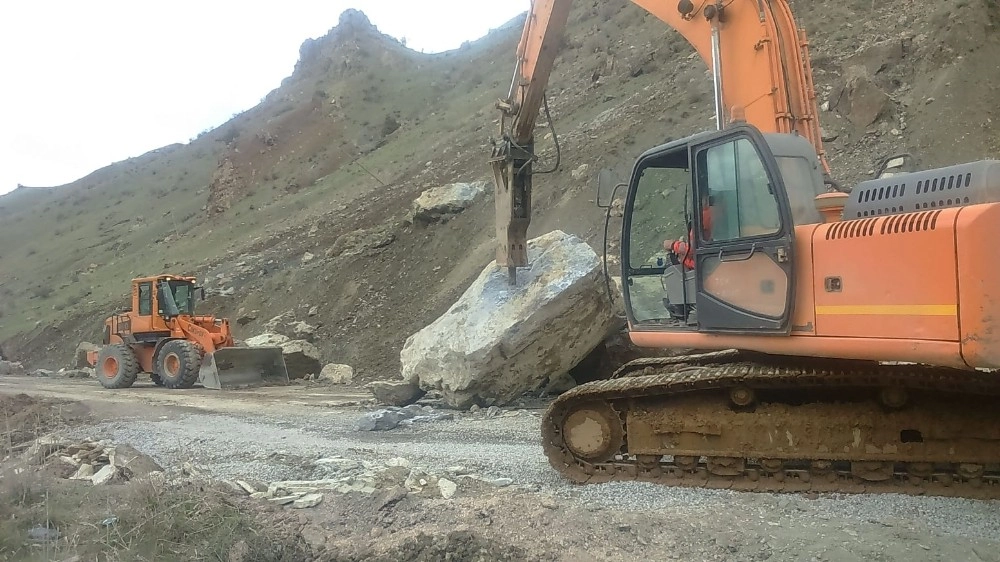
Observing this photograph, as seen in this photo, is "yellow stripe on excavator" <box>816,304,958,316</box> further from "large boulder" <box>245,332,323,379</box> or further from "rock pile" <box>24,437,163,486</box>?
"large boulder" <box>245,332,323,379</box>

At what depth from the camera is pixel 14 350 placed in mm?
27359

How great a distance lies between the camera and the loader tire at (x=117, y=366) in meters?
15.6

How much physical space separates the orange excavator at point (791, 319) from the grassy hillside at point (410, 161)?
28.7 feet

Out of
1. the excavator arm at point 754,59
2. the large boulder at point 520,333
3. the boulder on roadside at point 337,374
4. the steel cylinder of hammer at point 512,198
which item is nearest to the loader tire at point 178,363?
the boulder on roadside at point 337,374

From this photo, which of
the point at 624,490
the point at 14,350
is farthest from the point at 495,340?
the point at 14,350

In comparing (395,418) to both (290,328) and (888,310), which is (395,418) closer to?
(888,310)

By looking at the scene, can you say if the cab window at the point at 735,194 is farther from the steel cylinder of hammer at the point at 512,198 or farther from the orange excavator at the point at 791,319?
the steel cylinder of hammer at the point at 512,198

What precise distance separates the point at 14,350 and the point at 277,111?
2629 centimetres

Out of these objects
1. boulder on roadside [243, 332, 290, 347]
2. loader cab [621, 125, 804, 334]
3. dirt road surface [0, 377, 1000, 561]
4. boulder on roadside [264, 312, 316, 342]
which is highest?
loader cab [621, 125, 804, 334]

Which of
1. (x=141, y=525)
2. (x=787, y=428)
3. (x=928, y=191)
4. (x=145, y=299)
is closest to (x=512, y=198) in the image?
(x=787, y=428)

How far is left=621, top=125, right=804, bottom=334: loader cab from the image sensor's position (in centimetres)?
452

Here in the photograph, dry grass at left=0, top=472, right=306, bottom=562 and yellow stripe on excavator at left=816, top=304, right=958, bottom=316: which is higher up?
yellow stripe on excavator at left=816, top=304, right=958, bottom=316

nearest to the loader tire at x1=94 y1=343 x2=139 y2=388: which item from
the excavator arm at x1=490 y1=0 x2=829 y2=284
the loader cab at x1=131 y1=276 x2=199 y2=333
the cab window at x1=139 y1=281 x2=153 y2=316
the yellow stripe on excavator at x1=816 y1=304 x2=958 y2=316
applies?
the loader cab at x1=131 y1=276 x2=199 y2=333

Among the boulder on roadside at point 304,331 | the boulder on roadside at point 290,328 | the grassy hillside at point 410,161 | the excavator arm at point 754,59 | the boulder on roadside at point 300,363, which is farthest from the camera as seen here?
the boulder on roadside at point 290,328
